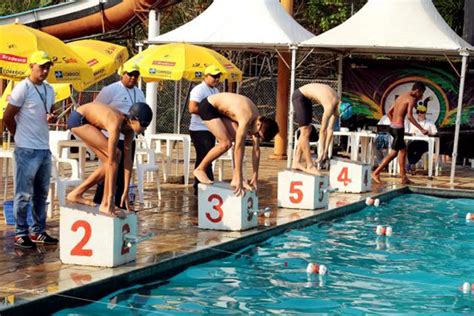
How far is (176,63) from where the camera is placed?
1452cm

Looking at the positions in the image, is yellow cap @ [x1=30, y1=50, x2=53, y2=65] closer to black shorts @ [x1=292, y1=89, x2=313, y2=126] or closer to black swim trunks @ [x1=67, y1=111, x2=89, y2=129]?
black swim trunks @ [x1=67, y1=111, x2=89, y2=129]

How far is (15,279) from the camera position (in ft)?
23.7

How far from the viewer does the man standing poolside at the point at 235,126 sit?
10.1 m

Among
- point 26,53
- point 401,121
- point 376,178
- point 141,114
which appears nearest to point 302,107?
point 401,121

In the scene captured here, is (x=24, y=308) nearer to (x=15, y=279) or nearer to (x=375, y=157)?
(x=15, y=279)

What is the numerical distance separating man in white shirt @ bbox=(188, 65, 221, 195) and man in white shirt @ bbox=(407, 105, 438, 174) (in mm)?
6463

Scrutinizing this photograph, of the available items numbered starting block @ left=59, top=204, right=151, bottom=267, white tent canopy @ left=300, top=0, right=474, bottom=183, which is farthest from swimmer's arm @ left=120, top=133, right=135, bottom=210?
white tent canopy @ left=300, top=0, right=474, bottom=183

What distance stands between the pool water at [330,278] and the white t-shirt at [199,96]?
2.09 meters

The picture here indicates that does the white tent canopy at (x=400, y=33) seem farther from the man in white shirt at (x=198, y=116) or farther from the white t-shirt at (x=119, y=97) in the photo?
the white t-shirt at (x=119, y=97)

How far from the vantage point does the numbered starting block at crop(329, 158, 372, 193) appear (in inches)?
579

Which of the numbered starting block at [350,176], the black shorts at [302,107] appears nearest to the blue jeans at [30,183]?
the black shorts at [302,107]

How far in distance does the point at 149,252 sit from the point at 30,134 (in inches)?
60.1

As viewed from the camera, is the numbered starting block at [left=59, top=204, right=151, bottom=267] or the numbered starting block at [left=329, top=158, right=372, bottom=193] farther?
the numbered starting block at [left=329, top=158, right=372, bottom=193]

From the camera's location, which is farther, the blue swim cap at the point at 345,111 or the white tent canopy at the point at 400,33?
the blue swim cap at the point at 345,111
